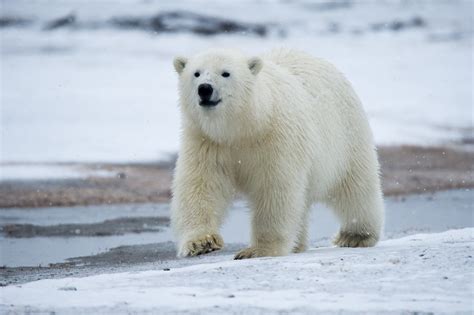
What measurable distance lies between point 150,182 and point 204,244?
253 inches

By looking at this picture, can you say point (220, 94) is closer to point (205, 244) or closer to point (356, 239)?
point (205, 244)

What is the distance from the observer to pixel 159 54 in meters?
25.2

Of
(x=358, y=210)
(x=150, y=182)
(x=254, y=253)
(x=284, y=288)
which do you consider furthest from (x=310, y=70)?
(x=150, y=182)

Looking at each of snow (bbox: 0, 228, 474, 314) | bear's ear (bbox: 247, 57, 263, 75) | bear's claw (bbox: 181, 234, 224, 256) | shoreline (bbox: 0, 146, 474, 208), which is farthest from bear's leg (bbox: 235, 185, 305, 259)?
shoreline (bbox: 0, 146, 474, 208)

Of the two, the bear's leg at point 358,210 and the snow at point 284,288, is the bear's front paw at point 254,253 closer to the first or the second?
the snow at point 284,288

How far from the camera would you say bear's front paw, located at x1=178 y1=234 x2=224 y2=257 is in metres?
6.10

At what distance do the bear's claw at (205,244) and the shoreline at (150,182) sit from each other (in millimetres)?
5271

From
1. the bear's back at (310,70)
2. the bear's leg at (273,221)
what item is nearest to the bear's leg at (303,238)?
the bear's leg at (273,221)

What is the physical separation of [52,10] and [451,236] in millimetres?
24411

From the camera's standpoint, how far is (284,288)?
176 inches

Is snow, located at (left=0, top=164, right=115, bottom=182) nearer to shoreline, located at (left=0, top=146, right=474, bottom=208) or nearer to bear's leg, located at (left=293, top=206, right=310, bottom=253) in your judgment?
shoreline, located at (left=0, top=146, right=474, bottom=208)

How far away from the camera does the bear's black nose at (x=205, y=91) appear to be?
5.88 m

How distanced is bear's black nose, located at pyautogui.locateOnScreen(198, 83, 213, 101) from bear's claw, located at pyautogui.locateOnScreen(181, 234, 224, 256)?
3.09 feet

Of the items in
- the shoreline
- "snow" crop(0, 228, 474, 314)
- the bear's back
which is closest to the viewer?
"snow" crop(0, 228, 474, 314)
